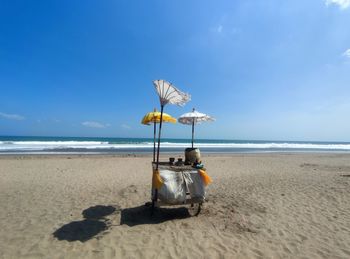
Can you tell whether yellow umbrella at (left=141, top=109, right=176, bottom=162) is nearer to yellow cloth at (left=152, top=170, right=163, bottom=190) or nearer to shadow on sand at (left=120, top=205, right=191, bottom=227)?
yellow cloth at (left=152, top=170, right=163, bottom=190)

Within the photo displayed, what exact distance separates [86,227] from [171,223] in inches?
72.8

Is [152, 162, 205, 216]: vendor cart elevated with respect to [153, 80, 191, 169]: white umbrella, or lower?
lower

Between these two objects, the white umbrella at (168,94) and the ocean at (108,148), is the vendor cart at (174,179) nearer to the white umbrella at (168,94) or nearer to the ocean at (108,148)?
the white umbrella at (168,94)

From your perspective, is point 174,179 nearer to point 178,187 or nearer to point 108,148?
point 178,187

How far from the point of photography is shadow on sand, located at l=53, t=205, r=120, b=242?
4.47 metres

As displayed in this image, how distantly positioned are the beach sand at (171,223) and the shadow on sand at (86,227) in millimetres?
19

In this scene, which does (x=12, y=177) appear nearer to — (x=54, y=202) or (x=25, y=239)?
(x=54, y=202)

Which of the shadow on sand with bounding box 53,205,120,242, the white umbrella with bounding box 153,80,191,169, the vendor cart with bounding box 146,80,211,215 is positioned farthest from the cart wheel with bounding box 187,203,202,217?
the white umbrella with bounding box 153,80,191,169

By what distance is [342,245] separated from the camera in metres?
4.27

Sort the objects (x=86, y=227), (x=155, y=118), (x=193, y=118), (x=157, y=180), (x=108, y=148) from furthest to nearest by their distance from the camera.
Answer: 1. (x=108, y=148)
2. (x=193, y=118)
3. (x=155, y=118)
4. (x=157, y=180)
5. (x=86, y=227)

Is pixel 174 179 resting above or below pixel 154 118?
below

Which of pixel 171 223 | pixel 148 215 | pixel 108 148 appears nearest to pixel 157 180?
pixel 171 223

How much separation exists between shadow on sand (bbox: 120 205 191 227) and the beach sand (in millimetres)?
23

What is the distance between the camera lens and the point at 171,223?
5184 mm
